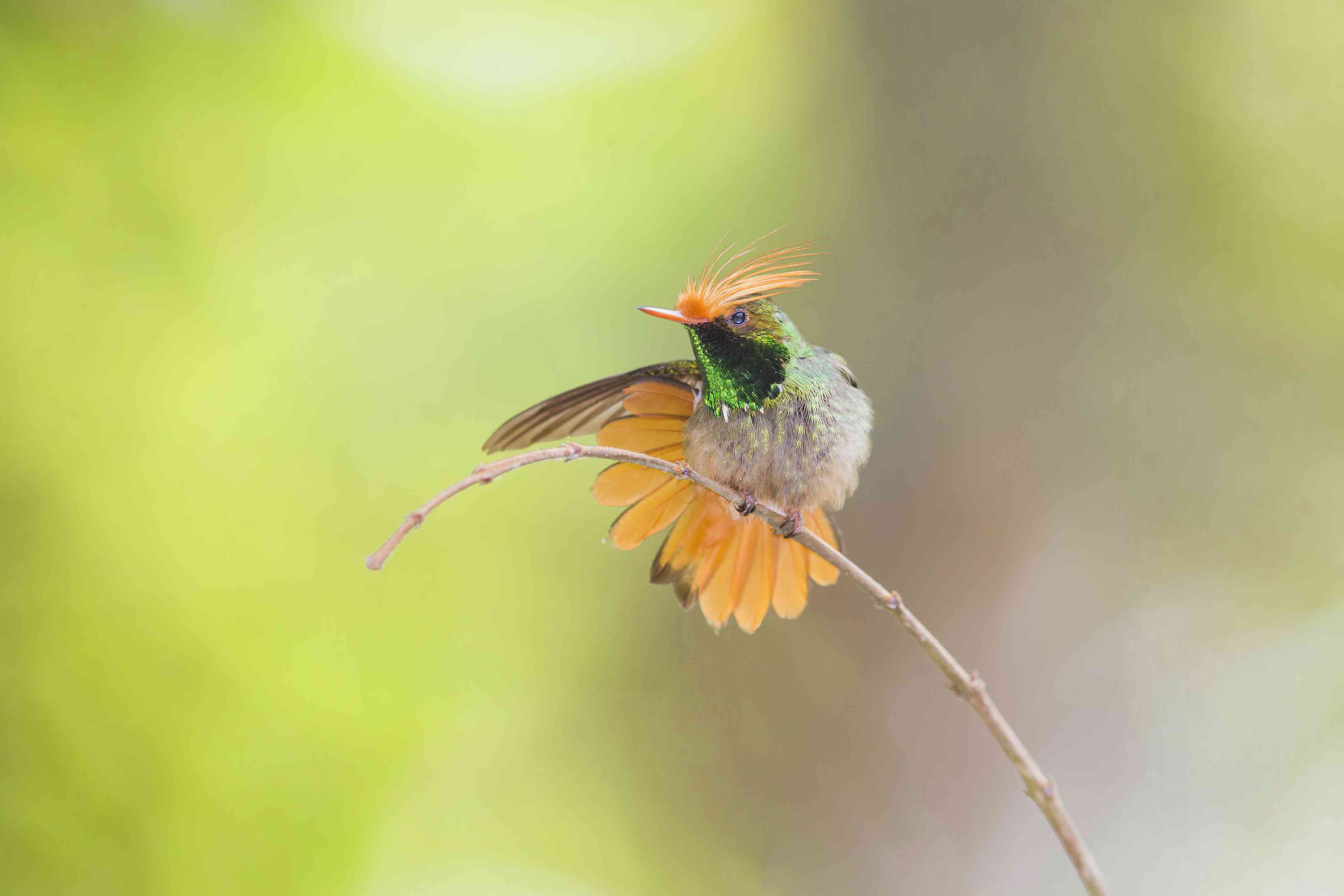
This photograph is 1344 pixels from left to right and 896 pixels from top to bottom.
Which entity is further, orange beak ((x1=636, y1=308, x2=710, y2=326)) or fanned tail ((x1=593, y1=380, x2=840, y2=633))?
fanned tail ((x1=593, y1=380, x2=840, y2=633))

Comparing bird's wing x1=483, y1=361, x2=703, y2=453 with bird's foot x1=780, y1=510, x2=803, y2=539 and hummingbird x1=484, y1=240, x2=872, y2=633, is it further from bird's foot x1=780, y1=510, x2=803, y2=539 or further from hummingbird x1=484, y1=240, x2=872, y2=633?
bird's foot x1=780, y1=510, x2=803, y2=539

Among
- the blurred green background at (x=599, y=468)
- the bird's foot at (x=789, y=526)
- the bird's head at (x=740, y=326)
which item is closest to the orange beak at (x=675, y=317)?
the bird's head at (x=740, y=326)

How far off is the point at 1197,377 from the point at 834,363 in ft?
3.10

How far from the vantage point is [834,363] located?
91 centimetres

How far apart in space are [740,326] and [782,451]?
142 mm

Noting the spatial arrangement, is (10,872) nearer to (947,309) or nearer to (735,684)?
(735,684)

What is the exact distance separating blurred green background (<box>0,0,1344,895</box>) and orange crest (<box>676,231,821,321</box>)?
0.64 metres

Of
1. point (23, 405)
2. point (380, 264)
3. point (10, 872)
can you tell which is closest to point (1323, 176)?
point (380, 264)

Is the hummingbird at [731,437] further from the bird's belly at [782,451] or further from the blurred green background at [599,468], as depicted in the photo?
the blurred green background at [599,468]

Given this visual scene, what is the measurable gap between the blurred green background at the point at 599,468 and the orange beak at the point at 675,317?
0.67 meters

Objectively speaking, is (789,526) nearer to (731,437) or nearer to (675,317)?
(731,437)

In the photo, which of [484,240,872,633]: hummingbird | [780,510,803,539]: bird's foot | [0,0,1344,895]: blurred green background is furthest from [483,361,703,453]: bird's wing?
[0,0,1344,895]: blurred green background

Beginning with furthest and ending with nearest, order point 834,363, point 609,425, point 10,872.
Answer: point 10,872 → point 834,363 → point 609,425

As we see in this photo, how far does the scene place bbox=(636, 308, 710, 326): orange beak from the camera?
63 centimetres
